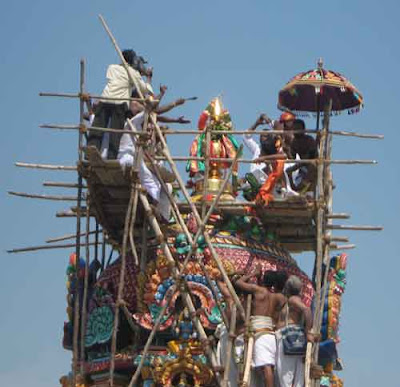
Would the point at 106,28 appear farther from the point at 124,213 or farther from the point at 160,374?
the point at 160,374

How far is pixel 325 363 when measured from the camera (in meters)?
24.2

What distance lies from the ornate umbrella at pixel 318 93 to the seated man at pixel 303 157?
0.42 m

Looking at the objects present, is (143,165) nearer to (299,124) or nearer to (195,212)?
(195,212)

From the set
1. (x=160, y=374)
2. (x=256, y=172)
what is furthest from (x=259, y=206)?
(x=160, y=374)

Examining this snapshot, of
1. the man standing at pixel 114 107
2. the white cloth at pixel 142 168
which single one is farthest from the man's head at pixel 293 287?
the man standing at pixel 114 107

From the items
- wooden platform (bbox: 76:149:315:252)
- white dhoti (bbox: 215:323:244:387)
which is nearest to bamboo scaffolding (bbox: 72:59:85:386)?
wooden platform (bbox: 76:149:315:252)

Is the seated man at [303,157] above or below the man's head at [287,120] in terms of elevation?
below

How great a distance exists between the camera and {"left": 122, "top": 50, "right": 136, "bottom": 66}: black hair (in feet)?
80.9

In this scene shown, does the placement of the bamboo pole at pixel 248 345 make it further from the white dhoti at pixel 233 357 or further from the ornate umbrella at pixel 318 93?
the ornate umbrella at pixel 318 93

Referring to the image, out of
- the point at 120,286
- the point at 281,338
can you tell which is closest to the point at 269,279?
the point at 281,338

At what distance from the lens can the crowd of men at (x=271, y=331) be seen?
897 inches

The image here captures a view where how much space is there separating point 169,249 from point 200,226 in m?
1.08

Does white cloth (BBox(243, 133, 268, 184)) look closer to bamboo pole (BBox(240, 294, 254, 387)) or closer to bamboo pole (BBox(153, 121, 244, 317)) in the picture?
bamboo pole (BBox(153, 121, 244, 317))

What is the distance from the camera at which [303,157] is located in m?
24.9
